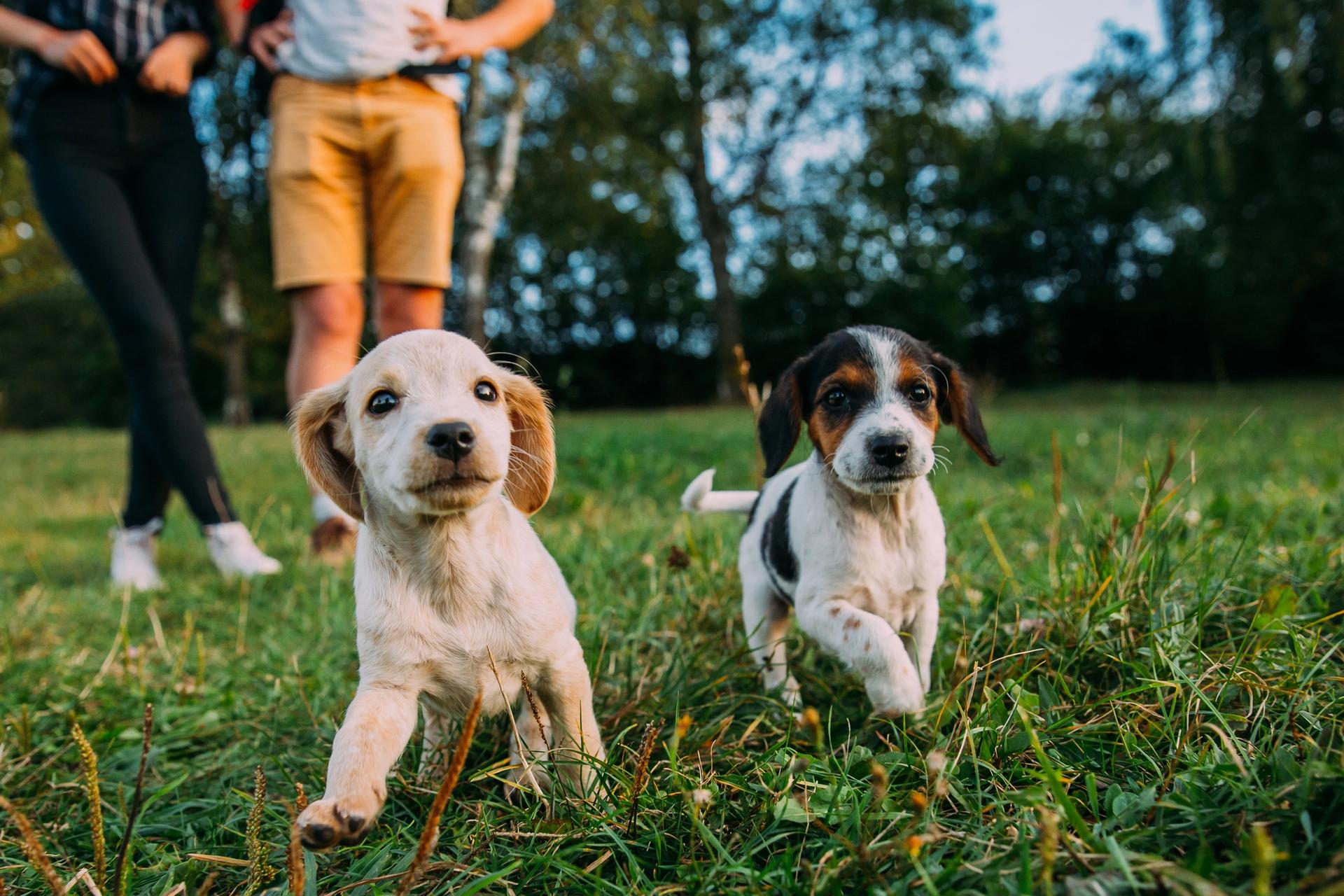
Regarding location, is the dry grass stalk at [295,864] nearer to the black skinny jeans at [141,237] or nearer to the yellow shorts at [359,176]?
the yellow shorts at [359,176]

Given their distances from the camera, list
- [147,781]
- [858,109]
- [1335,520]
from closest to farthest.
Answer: [147,781] < [1335,520] < [858,109]

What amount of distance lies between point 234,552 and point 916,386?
3388mm

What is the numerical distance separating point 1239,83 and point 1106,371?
53.6 feet

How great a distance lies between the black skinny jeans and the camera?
3830 millimetres

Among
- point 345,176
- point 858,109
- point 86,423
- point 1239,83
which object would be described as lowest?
point 86,423

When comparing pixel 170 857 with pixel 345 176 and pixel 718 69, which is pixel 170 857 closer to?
pixel 345 176

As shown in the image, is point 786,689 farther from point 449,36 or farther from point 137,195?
point 137,195

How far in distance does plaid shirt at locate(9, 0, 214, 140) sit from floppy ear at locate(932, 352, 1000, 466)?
12.8ft

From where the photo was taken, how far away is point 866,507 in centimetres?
238

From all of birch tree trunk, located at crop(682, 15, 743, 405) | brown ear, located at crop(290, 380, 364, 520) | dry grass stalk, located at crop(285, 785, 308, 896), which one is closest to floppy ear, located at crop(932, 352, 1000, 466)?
brown ear, located at crop(290, 380, 364, 520)

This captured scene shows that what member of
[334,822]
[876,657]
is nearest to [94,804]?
[334,822]

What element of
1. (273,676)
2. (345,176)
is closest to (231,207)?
(345,176)

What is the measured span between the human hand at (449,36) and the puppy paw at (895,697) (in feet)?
10.9

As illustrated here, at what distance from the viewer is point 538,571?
2.00 meters
